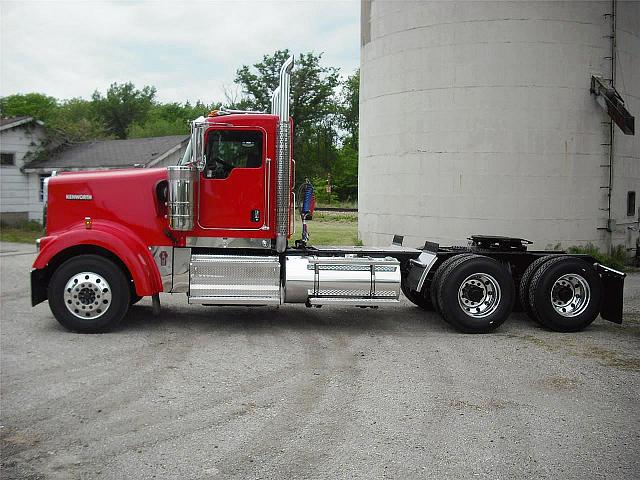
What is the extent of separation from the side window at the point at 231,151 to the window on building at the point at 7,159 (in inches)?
857

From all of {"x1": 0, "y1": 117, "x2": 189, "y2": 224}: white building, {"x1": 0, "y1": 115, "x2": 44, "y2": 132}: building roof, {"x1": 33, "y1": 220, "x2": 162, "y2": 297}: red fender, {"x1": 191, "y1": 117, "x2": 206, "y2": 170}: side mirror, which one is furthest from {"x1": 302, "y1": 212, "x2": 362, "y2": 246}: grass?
{"x1": 0, "y1": 115, "x2": 44, "y2": 132}: building roof

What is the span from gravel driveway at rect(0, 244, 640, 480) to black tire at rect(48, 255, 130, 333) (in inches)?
9.2

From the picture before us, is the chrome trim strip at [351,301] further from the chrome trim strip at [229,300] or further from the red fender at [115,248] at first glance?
the red fender at [115,248]

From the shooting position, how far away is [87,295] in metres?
9.55

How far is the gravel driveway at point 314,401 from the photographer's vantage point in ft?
17.1

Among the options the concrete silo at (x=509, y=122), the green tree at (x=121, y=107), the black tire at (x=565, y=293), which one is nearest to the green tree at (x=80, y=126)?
the green tree at (x=121, y=107)

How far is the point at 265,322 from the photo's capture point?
10648 mm

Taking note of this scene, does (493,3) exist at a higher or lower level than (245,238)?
higher

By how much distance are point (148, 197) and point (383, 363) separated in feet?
14.0

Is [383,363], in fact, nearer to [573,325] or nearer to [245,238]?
[245,238]

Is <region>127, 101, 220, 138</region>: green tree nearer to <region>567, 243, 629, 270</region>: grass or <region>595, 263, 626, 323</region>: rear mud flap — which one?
<region>567, 243, 629, 270</region>: grass

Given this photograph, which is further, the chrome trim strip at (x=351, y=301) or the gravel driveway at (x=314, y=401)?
the chrome trim strip at (x=351, y=301)

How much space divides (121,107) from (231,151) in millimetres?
69141

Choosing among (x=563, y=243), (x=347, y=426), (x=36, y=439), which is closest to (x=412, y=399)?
(x=347, y=426)
